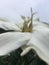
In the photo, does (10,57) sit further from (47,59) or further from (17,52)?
(47,59)

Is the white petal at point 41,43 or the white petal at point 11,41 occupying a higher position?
the white petal at point 11,41

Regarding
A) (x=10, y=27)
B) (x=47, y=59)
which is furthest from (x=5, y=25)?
(x=47, y=59)

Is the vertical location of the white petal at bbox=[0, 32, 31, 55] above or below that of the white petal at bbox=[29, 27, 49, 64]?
above

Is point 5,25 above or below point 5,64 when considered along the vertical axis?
above

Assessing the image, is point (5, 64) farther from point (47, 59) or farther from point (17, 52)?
point (47, 59)

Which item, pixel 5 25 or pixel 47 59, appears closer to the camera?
pixel 47 59

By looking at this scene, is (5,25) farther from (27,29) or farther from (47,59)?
(47,59)
